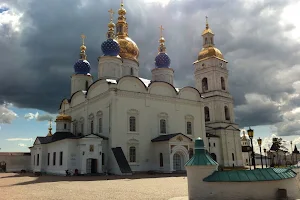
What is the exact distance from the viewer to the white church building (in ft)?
73.8

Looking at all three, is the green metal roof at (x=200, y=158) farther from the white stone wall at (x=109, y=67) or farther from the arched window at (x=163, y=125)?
the white stone wall at (x=109, y=67)

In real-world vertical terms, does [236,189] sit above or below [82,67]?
below

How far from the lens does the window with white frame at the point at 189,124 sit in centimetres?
2745

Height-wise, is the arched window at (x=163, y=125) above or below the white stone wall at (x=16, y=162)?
above

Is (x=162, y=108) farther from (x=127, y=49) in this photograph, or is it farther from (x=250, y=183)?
(x=250, y=183)

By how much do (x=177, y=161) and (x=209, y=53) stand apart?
663 inches

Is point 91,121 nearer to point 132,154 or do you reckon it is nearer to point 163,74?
point 132,154

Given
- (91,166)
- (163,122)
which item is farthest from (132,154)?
(163,122)

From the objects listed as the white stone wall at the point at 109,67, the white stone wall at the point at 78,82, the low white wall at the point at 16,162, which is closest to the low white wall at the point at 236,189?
the white stone wall at the point at 109,67

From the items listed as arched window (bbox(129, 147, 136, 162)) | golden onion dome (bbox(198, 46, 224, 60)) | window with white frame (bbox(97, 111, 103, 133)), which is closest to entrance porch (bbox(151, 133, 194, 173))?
arched window (bbox(129, 147, 136, 162))

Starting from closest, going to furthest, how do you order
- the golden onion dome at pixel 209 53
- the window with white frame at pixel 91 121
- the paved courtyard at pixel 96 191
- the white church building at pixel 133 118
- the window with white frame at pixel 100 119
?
the paved courtyard at pixel 96 191 → the white church building at pixel 133 118 → the window with white frame at pixel 100 119 → the window with white frame at pixel 91 121 → the golden onion dome at pixel 209 53

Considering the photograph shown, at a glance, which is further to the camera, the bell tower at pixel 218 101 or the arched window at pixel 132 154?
the bell tower at pixel 218 101

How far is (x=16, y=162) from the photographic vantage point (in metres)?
33.0

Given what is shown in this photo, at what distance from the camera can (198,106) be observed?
94.5 ft
